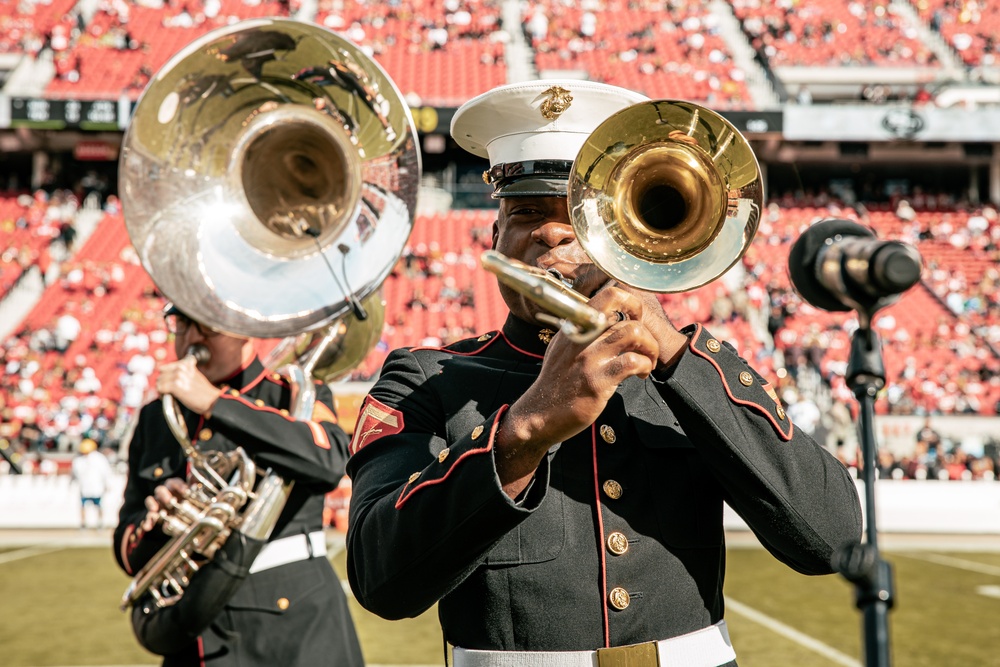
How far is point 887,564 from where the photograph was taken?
1.38 metres

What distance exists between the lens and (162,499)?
10.6ft

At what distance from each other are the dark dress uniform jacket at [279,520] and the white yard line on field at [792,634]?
13.9 feet

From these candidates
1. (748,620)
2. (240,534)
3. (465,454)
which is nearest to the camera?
(465,454)

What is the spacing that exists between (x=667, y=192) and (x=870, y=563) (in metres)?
0.73

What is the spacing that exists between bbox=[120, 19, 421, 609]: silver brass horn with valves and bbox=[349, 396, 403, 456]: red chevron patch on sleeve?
0.19m

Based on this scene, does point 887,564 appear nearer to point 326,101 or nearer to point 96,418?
point 326,101

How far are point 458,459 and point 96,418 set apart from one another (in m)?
16.4

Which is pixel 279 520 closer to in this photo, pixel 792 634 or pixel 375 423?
pixel 375 423

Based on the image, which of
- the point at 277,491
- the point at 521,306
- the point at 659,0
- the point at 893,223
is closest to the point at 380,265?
the point at 521,306

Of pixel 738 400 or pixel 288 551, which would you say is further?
pixel 288 551

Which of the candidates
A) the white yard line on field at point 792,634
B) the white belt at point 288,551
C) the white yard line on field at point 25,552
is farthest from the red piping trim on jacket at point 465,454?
the white yard line on field at point 25,552

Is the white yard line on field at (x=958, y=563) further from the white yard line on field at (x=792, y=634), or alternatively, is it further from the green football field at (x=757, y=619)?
the white yard line on field at (x=792, y=634)

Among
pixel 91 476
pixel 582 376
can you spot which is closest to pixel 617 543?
pixel 582 376

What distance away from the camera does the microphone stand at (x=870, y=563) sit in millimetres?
1330
